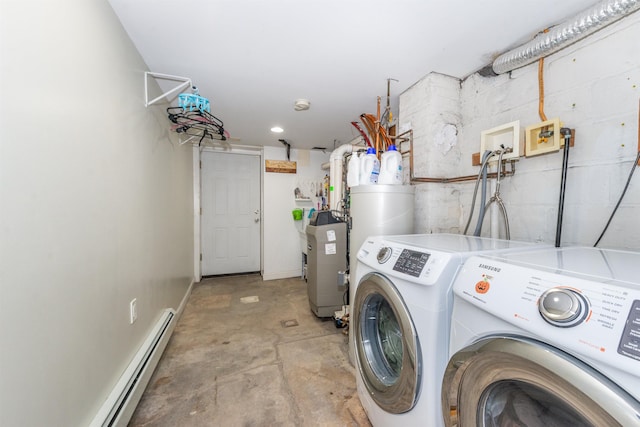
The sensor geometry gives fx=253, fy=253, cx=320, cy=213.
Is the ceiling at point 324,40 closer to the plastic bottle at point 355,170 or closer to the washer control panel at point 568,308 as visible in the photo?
the plastic bottle at point 355,170

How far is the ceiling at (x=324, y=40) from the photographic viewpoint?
1.25 m

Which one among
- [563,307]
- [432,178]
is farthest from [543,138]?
[563,307]

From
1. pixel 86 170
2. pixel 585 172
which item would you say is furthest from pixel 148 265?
pixel 585 172

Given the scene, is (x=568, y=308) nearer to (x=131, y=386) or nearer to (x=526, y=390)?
(x=526, y=390)

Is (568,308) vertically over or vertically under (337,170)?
under

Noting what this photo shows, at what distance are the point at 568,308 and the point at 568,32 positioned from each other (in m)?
1.44

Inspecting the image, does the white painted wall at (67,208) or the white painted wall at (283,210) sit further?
the white painted wall at (283,210)

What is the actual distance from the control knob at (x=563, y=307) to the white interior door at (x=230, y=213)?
4.08 m

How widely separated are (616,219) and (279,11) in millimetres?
1910

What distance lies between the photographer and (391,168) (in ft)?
5.79

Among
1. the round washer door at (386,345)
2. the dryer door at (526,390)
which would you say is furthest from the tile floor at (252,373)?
the dryer door at (526,390)

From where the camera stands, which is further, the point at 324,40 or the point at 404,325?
the point at 324,40

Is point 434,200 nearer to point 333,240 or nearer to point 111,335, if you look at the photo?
point 333,240

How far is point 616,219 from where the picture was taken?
1189 millimetres
